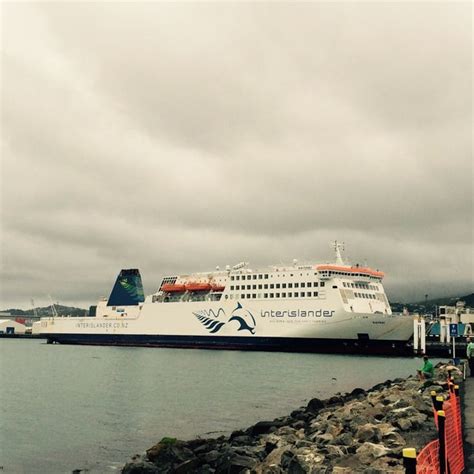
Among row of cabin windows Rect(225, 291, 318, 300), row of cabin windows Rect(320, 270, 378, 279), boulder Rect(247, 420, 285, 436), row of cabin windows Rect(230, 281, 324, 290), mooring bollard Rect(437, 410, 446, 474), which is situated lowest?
boulder Rect(247, 420, 285, 436)

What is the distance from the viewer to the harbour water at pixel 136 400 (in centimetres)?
1359

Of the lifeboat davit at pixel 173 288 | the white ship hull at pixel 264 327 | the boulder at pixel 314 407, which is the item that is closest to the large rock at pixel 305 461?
the boulder at pixel 314 407

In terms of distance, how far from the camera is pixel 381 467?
7.13 m

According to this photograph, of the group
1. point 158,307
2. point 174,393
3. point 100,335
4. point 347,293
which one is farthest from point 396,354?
point 100,335

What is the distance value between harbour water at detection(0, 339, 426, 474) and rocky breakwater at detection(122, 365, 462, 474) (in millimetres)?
1881

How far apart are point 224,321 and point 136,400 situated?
29864 millimetres

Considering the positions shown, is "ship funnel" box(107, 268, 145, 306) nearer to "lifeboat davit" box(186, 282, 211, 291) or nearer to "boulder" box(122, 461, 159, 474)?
"lifeboat davit" box(186, 282, 211, 291)

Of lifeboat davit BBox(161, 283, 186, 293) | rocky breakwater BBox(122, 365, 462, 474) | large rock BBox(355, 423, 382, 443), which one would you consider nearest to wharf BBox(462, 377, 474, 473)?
rocky breakwater BBox(122, 365, 462, 474)

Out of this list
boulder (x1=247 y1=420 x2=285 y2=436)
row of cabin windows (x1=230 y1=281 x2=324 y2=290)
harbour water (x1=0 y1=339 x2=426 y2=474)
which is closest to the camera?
boulder (x1=247 y1=420 x2=285 y2=436)

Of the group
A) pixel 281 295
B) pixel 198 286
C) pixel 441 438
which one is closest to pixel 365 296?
pixel 281 295

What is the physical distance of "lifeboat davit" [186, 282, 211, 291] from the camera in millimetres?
54612

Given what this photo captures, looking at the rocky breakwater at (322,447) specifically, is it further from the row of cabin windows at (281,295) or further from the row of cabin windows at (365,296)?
the row of cabin windows at (365,296)

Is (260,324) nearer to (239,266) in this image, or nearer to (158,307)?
(239,266)

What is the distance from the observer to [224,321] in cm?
5147
